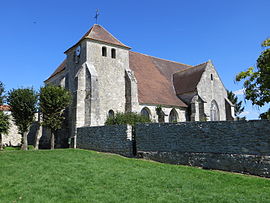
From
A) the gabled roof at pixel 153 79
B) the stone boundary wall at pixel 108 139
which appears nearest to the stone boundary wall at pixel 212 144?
the stone boundary wall at pixel 108 139

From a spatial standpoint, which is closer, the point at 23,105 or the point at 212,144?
the point at 212,144

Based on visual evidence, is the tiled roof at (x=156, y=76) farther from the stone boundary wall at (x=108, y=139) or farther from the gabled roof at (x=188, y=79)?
the stone boundary wall at (x=108, y=139)

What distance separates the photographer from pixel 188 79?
27.1 meters

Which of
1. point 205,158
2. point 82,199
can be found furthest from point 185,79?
point 82,199

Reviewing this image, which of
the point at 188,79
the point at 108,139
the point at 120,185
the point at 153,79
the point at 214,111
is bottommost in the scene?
the point at 120,185

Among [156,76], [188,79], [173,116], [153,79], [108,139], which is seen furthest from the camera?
[156,76]

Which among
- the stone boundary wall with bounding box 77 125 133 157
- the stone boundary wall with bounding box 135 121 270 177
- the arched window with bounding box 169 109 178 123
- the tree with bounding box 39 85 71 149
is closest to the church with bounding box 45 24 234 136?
the arched window with bounding box 169 109 178 123

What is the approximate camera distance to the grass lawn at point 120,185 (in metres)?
6.40

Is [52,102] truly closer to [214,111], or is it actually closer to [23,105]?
[23,105]

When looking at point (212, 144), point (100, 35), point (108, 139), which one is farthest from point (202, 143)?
point (100, 35)

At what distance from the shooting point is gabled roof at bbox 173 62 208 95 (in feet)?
85.0

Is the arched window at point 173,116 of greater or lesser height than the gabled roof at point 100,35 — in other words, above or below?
below

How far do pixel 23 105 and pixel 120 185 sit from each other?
584 inches

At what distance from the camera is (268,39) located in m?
11.5
